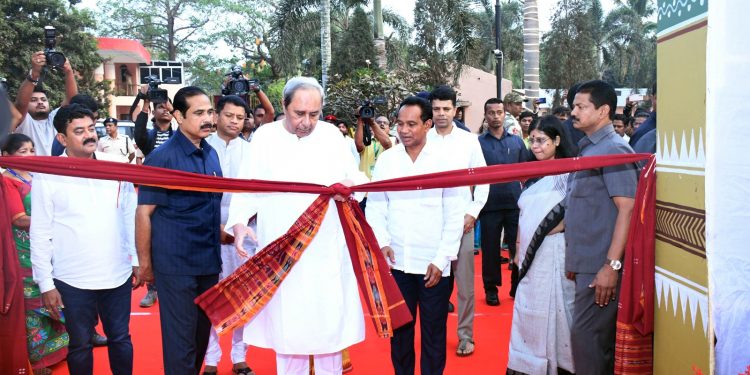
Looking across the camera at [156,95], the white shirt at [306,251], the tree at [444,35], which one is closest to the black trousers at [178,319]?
the white shirt at [306,251]

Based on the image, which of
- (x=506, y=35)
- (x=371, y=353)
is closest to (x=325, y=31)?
(x=371, y=353)

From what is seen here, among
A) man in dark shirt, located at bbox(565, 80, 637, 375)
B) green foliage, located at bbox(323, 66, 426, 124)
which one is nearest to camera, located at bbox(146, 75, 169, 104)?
man in dark shirt, located at bbox(565, 80, 637, 375)

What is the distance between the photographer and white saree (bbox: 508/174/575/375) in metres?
3.85

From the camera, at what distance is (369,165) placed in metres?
7.68

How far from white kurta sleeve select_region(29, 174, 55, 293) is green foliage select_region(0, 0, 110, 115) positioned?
Result: 1971 cm

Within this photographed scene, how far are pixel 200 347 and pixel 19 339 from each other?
2.96ft

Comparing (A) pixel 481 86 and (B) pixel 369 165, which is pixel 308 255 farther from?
(A) pixel 481 86

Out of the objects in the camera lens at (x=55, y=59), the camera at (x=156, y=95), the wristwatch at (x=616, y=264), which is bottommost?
the wristwatch at (x=616, y=264)

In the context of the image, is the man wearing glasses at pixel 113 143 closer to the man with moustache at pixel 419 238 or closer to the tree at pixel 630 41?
the man with moustache at pixel 419 238

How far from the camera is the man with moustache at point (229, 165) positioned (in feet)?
14.5

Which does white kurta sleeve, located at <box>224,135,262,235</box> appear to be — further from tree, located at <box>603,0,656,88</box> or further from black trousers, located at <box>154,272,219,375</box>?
tree, located at <box>603,0,656,88</box>

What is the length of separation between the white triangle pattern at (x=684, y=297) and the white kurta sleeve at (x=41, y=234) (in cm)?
300

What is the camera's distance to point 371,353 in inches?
192

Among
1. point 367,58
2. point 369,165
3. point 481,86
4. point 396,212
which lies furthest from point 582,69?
point 396,212
